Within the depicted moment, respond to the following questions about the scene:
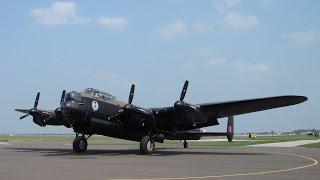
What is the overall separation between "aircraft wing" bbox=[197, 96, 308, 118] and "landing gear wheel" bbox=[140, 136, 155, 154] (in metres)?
4.09

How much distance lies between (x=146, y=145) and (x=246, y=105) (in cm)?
707

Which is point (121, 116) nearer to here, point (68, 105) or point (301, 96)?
point (68, 105)

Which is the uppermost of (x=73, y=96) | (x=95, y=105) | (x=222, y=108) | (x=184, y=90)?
(x=184, y=90)

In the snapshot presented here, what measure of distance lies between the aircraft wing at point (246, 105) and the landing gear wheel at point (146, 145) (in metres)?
4.09

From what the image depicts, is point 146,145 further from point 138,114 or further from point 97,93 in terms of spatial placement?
point 97,93

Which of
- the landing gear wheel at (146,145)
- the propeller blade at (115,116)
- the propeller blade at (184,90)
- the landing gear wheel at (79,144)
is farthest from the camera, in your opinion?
the landing gear wheel at (79,144)

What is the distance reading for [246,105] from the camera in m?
25.7

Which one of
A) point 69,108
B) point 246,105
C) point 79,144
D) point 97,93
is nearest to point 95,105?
point 97,93

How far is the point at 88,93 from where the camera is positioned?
25.9 meters

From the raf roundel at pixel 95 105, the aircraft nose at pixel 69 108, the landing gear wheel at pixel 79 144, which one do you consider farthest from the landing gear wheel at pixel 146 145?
the aircraft nose at pixel 69 108

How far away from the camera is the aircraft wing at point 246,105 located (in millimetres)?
24406

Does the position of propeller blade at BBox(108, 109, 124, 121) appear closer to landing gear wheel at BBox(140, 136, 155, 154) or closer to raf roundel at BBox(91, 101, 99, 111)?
raf roundel at BBox(91, 101, 99, 111)

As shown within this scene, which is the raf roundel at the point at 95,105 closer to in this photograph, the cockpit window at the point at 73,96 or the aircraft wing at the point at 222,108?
the cockpit window at the point at 73,96

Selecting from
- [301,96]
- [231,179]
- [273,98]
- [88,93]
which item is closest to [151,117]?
[88,93]
